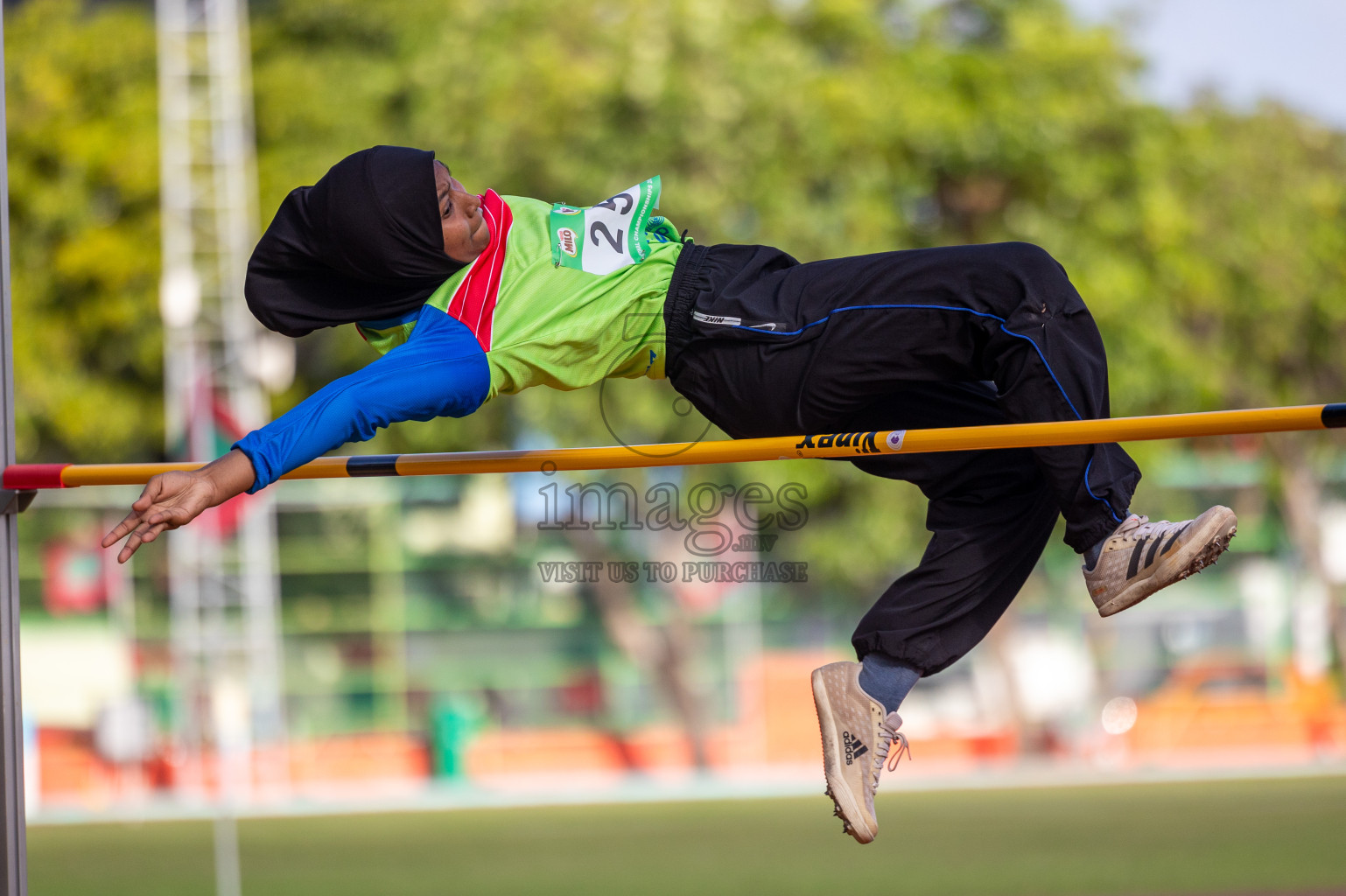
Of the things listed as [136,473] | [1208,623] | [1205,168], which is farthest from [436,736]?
[136,473]

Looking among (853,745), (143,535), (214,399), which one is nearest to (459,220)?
(143,535)

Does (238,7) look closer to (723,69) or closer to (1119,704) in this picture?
(723,69)

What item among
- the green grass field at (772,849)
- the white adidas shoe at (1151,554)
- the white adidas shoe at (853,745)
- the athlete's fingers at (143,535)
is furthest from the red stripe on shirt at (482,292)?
the green grass field at (772,849)

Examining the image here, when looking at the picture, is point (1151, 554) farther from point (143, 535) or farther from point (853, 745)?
point (143, 535)

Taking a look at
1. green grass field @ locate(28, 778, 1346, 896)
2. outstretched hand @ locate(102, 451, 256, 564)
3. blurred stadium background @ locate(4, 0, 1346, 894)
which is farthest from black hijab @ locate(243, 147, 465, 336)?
blurred stadium background @ locate(4, 0, 1346, 894)

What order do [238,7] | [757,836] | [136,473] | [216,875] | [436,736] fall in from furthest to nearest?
[238,7] → [436,736] → [757,836] → [216,875] → [136,473]

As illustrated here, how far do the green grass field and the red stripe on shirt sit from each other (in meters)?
4.29

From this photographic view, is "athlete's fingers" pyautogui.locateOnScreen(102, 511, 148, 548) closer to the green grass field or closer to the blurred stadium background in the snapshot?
the green grass field

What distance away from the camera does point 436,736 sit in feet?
43.9

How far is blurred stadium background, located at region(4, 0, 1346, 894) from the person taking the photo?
12352 millimetres

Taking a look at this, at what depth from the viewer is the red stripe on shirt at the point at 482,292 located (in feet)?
9.78

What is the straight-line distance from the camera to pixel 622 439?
455 inches

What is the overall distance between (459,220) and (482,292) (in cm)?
16

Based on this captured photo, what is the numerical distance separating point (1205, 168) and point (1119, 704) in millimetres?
5022
